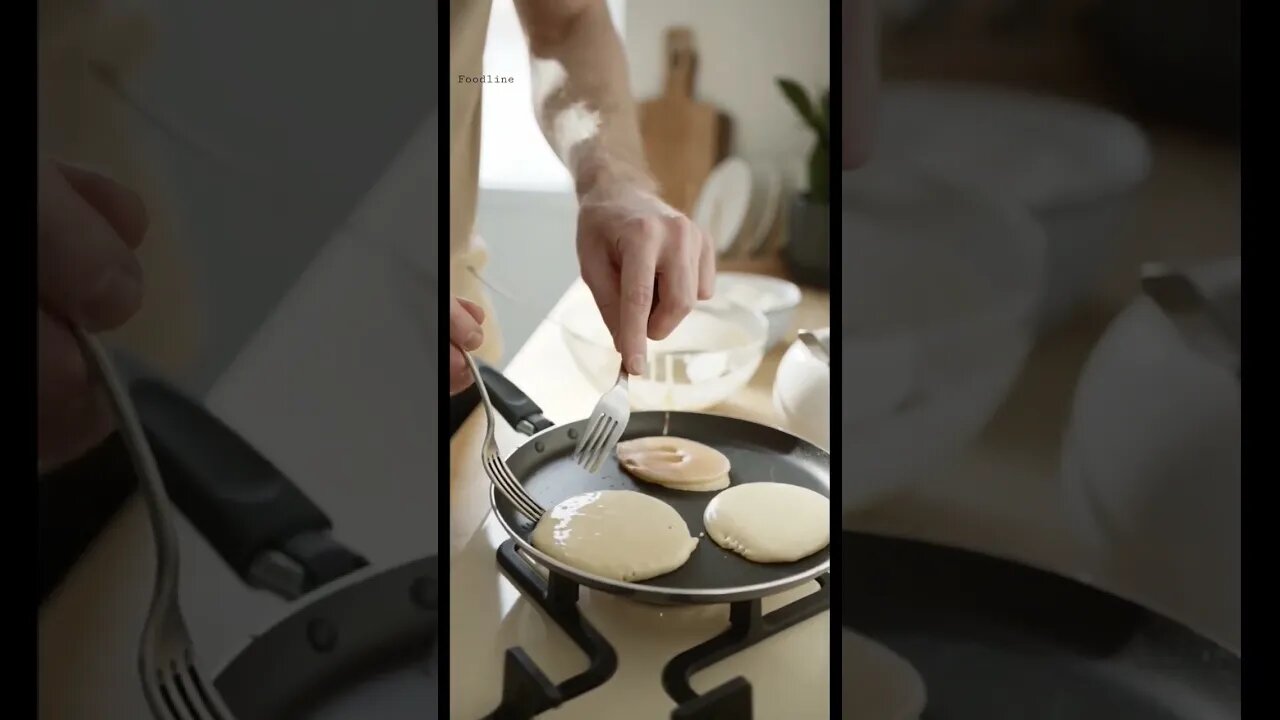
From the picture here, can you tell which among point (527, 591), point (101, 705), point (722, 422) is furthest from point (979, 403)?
point (101, 705)

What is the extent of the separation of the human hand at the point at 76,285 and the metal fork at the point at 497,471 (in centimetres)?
24

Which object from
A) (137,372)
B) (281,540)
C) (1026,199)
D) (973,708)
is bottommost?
(973,708)

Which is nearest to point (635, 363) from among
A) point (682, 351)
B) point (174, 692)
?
point (682, 351)

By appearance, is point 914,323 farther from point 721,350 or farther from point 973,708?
point 973,708

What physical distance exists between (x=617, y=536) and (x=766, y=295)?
0.19 meters

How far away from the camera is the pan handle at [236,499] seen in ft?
2.12

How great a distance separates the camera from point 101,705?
642mm

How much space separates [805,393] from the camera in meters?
0.65

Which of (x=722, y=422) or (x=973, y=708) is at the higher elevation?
(x=722, y=422)

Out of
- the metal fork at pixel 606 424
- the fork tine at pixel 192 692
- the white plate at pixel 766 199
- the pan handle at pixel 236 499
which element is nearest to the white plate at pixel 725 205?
the white plate at pixel 766 199

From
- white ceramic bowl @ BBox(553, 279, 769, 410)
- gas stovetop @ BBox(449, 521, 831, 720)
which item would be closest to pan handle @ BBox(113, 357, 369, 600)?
gas stovetop @ BBox(449, 521, 831, 720)

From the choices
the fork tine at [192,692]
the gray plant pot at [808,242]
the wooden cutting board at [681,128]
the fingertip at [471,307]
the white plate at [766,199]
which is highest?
the wooden cutting board at [681,128]

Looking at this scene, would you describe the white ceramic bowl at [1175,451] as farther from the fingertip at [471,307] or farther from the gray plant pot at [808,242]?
the fingertip at [471,307]
